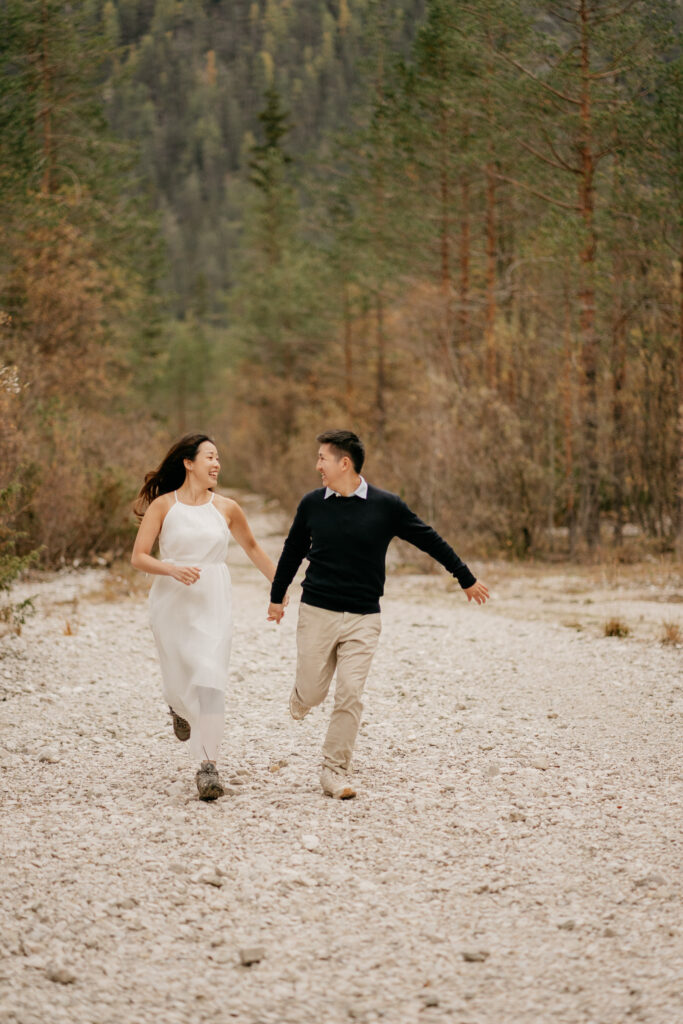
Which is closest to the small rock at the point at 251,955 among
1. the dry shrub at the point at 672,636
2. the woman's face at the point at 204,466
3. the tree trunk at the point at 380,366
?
the woman's face at the point at 204,466

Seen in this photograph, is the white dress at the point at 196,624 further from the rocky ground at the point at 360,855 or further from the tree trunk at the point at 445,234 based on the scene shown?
the tree trunk at the point at 445,234

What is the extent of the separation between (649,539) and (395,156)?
14440 millimetres

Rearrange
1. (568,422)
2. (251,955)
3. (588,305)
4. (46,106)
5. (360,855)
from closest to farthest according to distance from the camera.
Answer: (251,955), (360,855), (588,305), (568,422), (46,106)

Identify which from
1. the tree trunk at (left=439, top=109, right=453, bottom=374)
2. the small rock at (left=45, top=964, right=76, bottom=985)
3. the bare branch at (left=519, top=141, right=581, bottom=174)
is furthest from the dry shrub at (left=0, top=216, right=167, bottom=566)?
the bare branch at (left=519, top=141, right=581, bottom=174)

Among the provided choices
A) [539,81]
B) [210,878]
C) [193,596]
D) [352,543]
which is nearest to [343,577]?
[352,543]

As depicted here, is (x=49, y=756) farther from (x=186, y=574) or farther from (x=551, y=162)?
(x=551, y=162)

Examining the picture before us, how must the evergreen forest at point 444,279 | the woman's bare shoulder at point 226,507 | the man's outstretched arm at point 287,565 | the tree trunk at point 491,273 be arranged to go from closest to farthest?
the man's outstretched arm at point 287,565
the woman's bare shoulder at point 226,507
the evergreen forest at point 444,279
the tree trunk at point 491,273

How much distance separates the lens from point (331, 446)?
19.0 ft

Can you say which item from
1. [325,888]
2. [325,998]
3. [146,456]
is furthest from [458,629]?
[146,456]

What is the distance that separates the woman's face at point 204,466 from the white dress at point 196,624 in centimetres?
16

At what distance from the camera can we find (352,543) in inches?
230

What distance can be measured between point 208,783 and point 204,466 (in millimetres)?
1827

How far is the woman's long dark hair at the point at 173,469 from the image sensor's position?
239 inches

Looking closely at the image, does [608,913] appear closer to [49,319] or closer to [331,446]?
[331,446]
